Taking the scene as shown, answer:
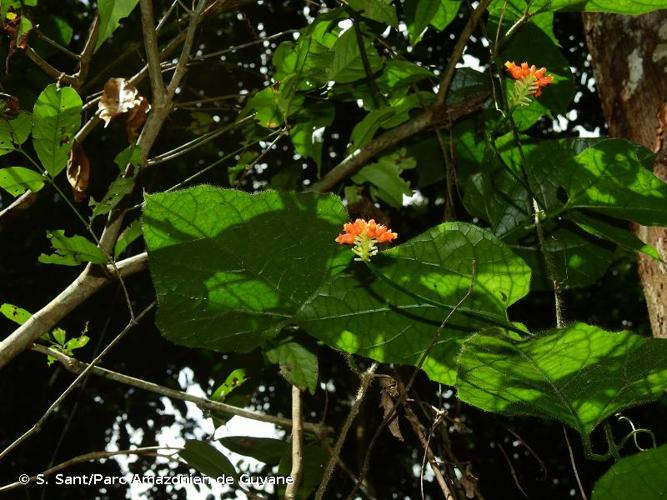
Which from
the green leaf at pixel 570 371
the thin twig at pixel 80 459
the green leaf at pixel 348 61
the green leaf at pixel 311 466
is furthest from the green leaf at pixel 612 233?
the thin twig at pixel 80 459

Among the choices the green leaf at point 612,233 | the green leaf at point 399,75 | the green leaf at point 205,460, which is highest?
the green leaf at point 399,75

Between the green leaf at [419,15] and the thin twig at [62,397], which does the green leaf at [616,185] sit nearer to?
the green leaf at [419,15]

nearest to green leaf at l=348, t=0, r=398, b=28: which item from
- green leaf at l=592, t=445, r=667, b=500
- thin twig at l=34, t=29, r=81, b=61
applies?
thin twig at l=34, t=29, r=81, b=61

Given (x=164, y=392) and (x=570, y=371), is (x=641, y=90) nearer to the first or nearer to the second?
(x=570, y=371)

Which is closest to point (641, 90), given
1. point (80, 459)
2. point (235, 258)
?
point (235, 258)

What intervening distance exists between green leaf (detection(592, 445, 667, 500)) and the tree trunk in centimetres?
40

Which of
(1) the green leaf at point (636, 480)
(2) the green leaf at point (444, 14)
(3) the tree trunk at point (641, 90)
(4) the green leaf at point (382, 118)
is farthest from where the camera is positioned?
(2) the green leaf at point (444, 14)

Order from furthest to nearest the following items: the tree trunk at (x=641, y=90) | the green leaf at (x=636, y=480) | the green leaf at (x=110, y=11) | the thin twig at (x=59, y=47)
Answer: the thin twig at (x=59, y=47) < the tree trunk at (x=641, y=90) < the green leaf at (x=110, y=11) < the green leaf at (x=636, y=480)

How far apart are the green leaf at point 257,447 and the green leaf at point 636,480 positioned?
73cm

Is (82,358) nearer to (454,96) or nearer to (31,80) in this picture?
(31,80)

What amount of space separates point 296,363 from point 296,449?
19cm

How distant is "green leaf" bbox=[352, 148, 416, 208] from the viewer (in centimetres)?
146

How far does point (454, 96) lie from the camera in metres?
1.32

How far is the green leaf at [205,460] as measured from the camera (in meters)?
1.09
